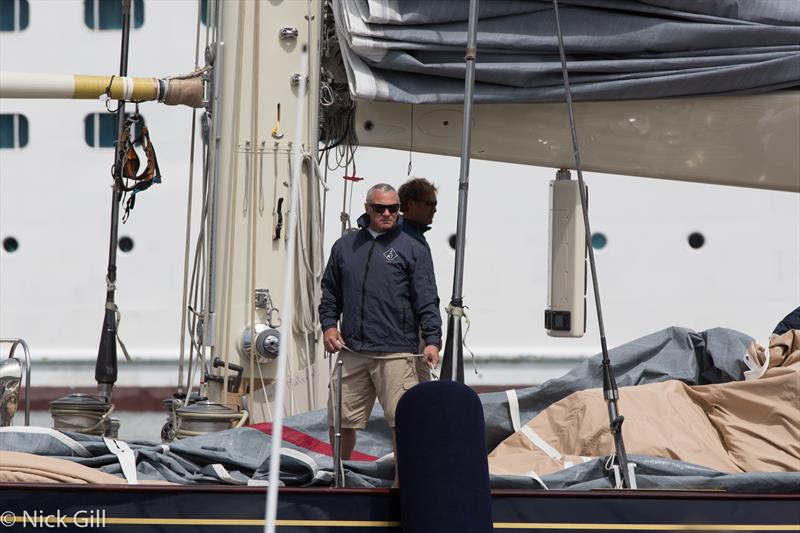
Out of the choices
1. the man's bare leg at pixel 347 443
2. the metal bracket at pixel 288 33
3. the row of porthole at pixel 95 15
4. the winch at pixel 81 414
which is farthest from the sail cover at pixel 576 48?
the row of porthole at pixel 95 15

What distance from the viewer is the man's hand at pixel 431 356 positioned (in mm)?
3830

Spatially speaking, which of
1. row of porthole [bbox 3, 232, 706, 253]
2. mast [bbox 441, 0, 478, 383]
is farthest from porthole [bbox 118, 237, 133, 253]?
mast [bbox 441, 0, 478, 383]

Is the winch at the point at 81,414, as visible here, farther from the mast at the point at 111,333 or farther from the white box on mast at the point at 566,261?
the white box on mast at the point at 566,261

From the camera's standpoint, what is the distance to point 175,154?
39.4 ft

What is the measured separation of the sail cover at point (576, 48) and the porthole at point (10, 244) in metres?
7.92

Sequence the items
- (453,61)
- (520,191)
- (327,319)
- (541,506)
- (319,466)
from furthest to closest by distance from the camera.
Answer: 1. (520,191)
2. (453,61)
3. (327,319)
4. (319,466)
5. (541,506)

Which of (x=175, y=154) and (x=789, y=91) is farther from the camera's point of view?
(x=175, y=154)

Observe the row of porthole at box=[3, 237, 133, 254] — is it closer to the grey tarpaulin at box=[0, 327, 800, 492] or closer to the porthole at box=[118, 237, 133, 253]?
the porthole at box=[118, 237, 133, 253]

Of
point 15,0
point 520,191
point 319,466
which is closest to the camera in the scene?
point 319,466

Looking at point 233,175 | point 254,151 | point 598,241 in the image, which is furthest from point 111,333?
point 598,241

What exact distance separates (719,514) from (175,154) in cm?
923

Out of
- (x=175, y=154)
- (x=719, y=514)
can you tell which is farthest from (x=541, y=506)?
(x=175, y=154)

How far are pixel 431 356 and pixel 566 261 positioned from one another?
1.10 m

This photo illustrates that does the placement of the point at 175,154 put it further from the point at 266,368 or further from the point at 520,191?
the point at 266,368
